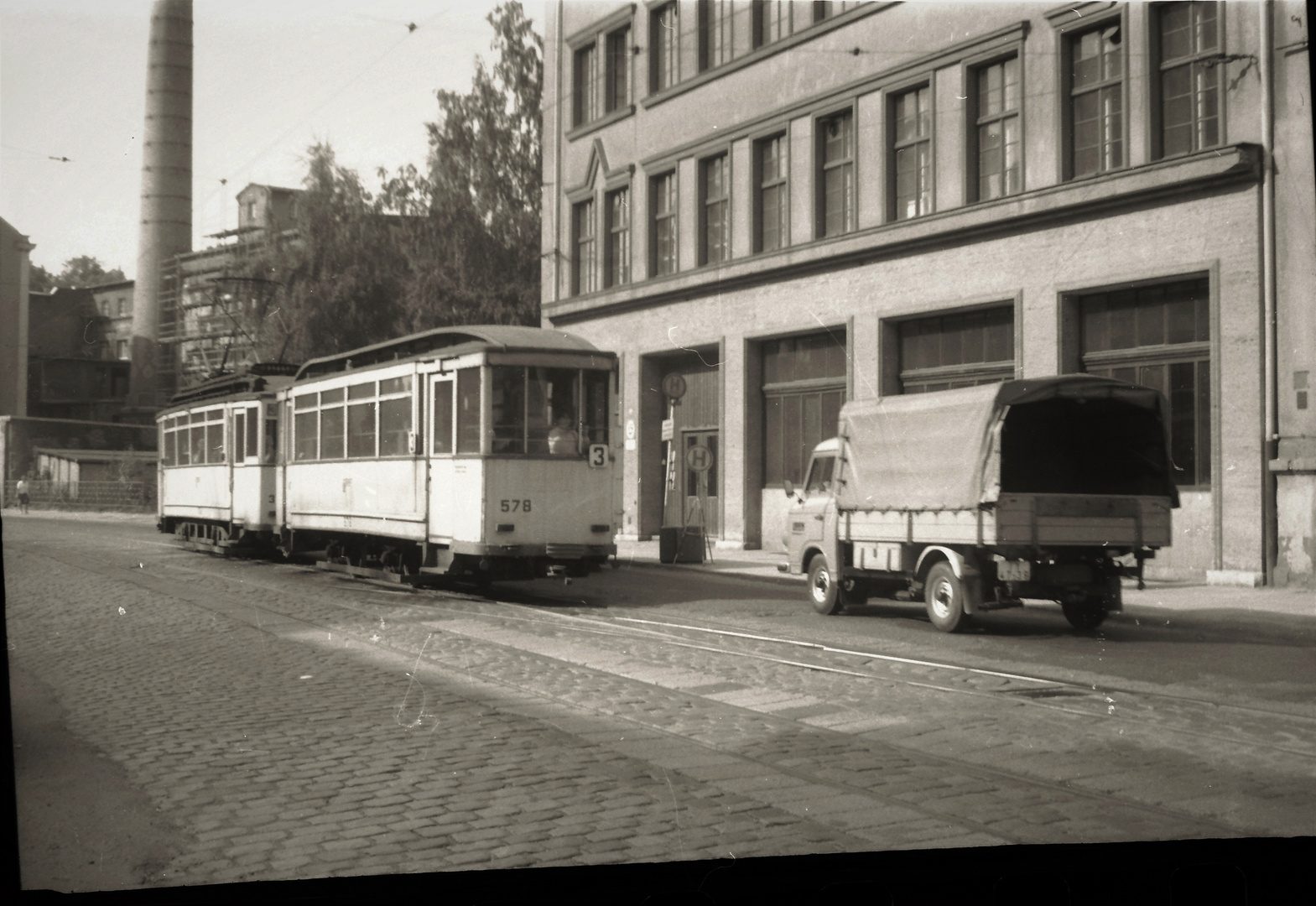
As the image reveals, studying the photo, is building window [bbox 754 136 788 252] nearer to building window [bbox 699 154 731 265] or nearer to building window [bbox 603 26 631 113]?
building window [bbox 699 154 731 265]

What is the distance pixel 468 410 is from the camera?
13.5 metres

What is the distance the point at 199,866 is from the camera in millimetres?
4023

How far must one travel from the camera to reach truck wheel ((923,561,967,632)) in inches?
443

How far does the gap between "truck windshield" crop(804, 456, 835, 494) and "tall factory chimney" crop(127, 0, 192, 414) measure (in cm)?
869

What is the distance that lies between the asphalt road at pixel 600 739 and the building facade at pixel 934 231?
3075mm

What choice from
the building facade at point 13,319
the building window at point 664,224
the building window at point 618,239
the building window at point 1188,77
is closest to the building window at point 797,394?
the building window at point 664,224

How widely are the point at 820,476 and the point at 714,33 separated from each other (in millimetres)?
4895

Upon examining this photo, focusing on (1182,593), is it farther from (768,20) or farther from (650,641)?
(768,20)

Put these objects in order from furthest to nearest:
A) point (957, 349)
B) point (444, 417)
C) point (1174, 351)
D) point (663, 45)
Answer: point (957, 349)
point (1174, 351)
point (444, 417)
point (663, 45)

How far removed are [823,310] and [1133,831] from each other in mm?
16038

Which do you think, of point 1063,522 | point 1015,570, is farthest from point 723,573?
point 1063,522

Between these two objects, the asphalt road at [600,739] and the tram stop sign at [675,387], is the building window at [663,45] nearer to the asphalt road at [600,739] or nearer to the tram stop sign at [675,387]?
the asphalt road at [600,739]

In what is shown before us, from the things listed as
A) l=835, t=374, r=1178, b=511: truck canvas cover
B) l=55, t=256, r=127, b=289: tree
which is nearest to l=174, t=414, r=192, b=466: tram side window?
l=835, t=374, r=1178, b=511: truck canvas cover

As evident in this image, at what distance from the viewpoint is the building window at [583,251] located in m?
23.6
